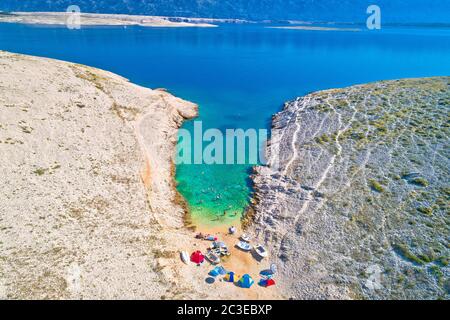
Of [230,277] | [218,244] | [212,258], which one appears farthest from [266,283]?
[218,244]

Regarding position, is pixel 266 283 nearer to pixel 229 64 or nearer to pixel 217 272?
pixel 217 272

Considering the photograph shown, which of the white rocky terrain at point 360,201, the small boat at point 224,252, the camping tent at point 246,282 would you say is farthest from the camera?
the small boat at point 224,252

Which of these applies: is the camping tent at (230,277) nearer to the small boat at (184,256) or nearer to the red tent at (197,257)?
the red tent at (197,257)

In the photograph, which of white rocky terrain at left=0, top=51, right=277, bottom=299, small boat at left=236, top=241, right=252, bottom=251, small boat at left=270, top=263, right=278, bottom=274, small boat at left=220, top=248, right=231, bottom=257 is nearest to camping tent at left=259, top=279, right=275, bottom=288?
white rocky terrain at left=0, top=51, right=277, bottom=299

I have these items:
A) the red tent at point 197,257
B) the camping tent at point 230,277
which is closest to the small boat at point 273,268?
the camping tent at point 230,277
